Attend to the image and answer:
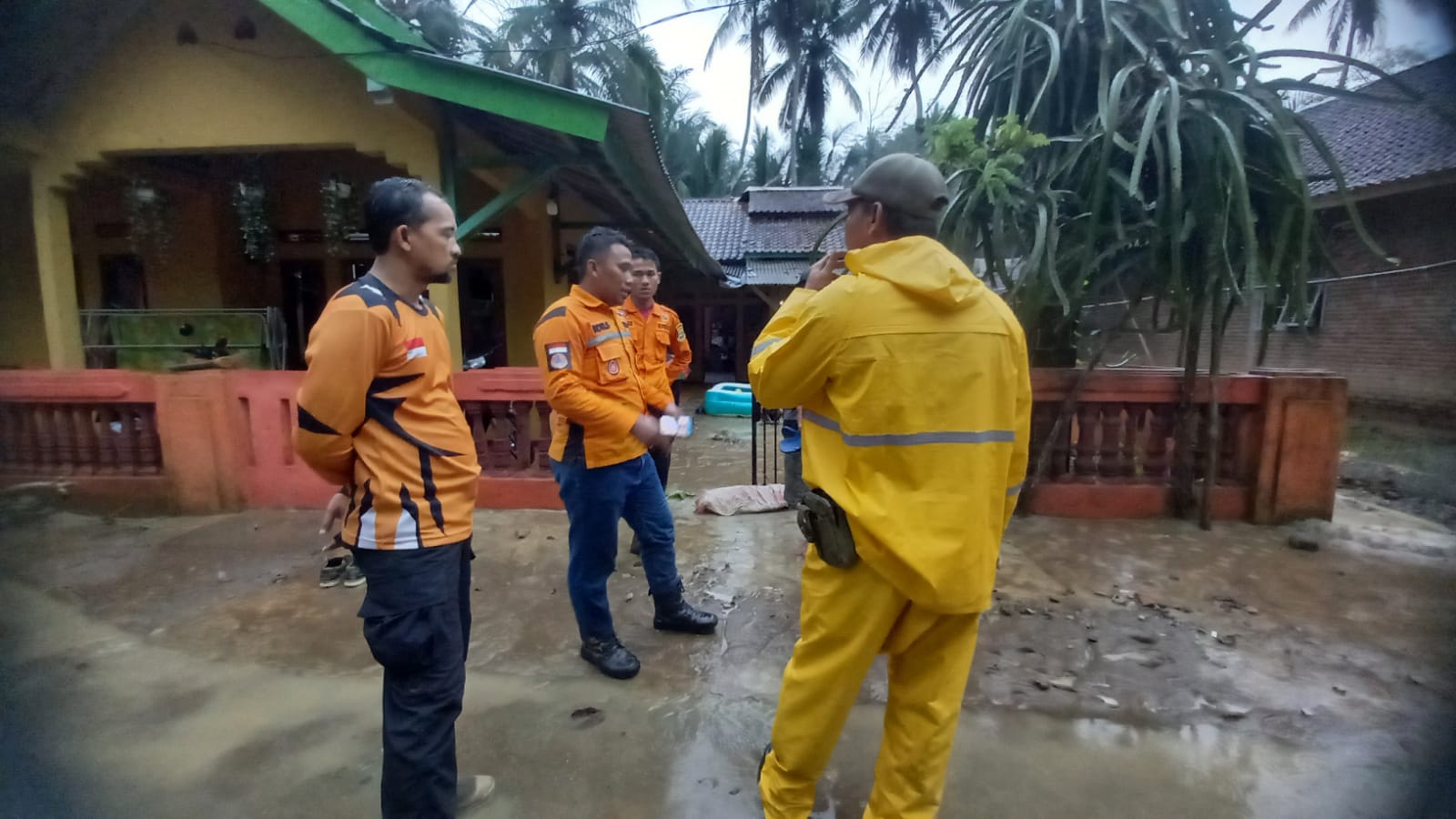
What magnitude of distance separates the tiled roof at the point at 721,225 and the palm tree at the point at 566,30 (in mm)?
5528

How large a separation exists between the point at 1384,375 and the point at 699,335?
463 inches

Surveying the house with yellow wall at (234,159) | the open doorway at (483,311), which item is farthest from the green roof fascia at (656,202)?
the open doorway at (483,311)

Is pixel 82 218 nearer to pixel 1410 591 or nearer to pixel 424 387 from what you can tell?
pixel 424 387

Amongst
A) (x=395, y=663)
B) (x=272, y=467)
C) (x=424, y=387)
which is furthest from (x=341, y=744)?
(x=272, y=467)

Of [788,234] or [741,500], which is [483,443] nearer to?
[741,500]

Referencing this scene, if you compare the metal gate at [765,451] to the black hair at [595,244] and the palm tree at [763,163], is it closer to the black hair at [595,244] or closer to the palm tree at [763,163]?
the black hair at [595,244]

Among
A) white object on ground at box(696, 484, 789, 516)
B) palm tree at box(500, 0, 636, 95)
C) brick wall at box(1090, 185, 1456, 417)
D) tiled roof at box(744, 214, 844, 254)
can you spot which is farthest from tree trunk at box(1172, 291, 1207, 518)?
palm tree at box(500, 0, 636, 95)

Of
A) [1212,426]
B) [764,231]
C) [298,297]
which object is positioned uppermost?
[764,231]

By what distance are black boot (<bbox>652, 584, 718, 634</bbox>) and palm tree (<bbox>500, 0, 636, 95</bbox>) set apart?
19.0 metres

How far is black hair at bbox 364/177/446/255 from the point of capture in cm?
167

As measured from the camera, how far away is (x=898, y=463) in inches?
61.7

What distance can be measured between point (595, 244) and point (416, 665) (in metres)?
1.62

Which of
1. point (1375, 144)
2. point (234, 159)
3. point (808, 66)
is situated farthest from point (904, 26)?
point (234, 159)

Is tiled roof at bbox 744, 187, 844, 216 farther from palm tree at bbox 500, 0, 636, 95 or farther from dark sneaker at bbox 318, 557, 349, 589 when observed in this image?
dark sneaker at bbox 318, 557, 349, 589
